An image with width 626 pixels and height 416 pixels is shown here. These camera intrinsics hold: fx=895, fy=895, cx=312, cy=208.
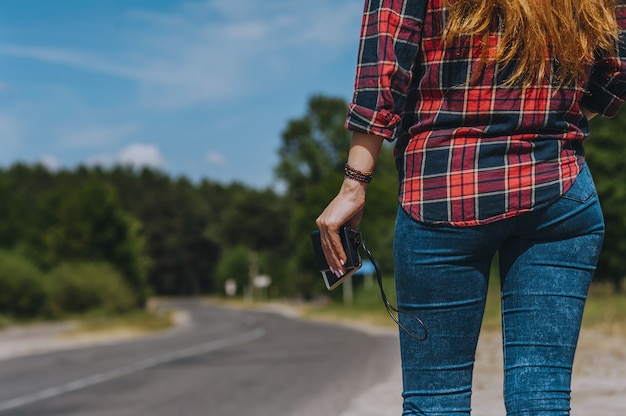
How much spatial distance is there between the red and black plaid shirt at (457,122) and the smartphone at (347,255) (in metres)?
0.14

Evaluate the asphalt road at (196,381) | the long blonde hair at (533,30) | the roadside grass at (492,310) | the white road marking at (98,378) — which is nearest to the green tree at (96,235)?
the roadside grass at (492,310)

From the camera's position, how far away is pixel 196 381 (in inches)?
397

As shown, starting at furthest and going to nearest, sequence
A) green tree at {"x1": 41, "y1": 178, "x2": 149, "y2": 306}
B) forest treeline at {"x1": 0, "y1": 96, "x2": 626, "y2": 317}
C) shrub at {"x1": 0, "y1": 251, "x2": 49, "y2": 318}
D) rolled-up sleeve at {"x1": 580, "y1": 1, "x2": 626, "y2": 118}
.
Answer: green tree at {"x1": 41, "y1": 178, "x2": 149, "y2": 306}, forest treeline at {"x1": 0, "y1": 96, "x2": 626, "y2": 317}, shrub at {"x1": 0, "y1": 251, "x2": 49, "y2": 318}, rolled-up sleeve at {"x1": 580, "y1": 1, "x2": 626, "y2": 118}

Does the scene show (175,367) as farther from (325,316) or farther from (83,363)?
(325,316)

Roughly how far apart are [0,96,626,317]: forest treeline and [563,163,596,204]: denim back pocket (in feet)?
108

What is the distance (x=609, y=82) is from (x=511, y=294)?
634mm

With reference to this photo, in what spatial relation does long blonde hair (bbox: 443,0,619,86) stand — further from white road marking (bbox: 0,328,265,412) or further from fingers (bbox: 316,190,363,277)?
white road marking (bbox: 0,328,265,412)

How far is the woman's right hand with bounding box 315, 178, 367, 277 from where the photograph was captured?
199 cm

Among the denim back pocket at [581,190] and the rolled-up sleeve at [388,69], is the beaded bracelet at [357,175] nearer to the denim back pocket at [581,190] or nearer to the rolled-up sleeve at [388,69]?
the rolled-up sleeve at [388,69]

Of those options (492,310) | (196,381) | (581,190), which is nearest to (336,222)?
(581,190)

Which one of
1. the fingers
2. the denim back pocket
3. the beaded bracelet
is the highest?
the beaded bracelet

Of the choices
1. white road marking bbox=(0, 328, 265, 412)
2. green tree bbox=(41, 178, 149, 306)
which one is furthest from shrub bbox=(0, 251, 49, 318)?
white road marking bbox=(0, 328, 265, 412)

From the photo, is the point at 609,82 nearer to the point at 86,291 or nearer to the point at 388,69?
the point at 388,69

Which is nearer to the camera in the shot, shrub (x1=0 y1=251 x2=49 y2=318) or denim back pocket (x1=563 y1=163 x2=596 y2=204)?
denim back pocket (x1=563 y1=163 x2=596 y2=204)
